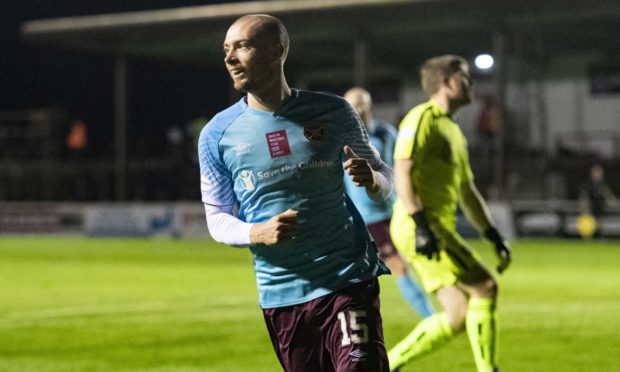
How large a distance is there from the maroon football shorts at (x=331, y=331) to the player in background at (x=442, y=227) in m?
2.52

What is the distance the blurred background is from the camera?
115 ft

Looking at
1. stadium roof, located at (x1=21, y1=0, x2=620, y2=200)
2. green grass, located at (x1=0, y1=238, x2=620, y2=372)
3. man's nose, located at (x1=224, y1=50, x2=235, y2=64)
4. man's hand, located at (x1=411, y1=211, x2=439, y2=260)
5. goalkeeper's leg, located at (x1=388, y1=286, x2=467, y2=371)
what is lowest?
green grass, located at (x1=0, y1=238, x2=620, y2=372)

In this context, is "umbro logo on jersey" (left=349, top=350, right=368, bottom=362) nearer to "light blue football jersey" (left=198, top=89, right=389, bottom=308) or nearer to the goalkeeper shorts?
"light blue football jersey" (left=198, top=89, right=389, bottom=308)

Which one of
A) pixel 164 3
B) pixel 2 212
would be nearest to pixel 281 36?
pixel 2 212

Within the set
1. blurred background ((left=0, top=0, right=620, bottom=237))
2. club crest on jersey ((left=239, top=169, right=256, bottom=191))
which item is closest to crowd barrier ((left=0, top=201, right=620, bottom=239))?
blurred background ((left=0, top=0, right=620, bottom=237))

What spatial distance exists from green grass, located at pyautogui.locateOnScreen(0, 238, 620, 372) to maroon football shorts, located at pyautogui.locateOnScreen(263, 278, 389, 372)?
4.05 meters

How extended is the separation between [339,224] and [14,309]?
9802 mm

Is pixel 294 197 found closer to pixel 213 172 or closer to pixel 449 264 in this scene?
pixel 213 172

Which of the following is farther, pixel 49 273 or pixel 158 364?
pixel 49 273

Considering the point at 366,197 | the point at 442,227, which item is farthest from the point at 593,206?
the point at 442,227

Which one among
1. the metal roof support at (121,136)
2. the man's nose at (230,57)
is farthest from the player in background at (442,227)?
the metal roof support at (121,136)

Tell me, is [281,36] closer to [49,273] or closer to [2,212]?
[49,273]

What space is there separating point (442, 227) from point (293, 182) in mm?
3009

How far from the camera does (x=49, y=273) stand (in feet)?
64.8
